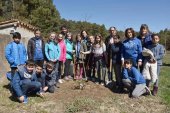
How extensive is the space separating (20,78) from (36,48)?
57.4 inches

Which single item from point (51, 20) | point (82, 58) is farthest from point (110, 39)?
point (51, 20)

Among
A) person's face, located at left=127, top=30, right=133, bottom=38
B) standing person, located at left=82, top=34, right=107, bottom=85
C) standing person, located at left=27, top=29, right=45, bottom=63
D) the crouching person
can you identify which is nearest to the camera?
the crouching person

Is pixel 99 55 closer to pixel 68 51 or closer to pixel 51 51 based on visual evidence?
pixel 68 51

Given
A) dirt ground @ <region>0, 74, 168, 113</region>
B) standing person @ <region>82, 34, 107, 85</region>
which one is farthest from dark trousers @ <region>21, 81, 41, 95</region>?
standing person @ <region>82, 34, 107, 85</region>

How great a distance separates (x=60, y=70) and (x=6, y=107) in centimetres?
304

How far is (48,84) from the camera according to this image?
984 cm

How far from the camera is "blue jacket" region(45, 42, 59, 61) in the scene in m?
10.4

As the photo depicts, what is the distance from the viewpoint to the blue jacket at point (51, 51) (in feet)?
34.3

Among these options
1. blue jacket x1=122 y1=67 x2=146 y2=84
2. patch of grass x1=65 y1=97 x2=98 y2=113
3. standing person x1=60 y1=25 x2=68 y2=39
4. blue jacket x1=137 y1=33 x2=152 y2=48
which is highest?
standing person x1=60 y1=25 x2=68 y2=39

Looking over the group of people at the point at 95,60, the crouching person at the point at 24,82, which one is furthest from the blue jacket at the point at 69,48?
the crouching person at the point at 24,82

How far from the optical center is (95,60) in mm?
11031

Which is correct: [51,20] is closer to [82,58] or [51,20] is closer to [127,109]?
[82,58]

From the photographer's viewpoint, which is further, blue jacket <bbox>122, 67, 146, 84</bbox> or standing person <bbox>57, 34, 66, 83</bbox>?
standing person <bbox>57, 34, 66, 83</bbox>

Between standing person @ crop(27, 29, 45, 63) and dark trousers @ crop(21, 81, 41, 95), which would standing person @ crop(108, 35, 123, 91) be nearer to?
standing person @ crop(27, 29, 45, 63)
